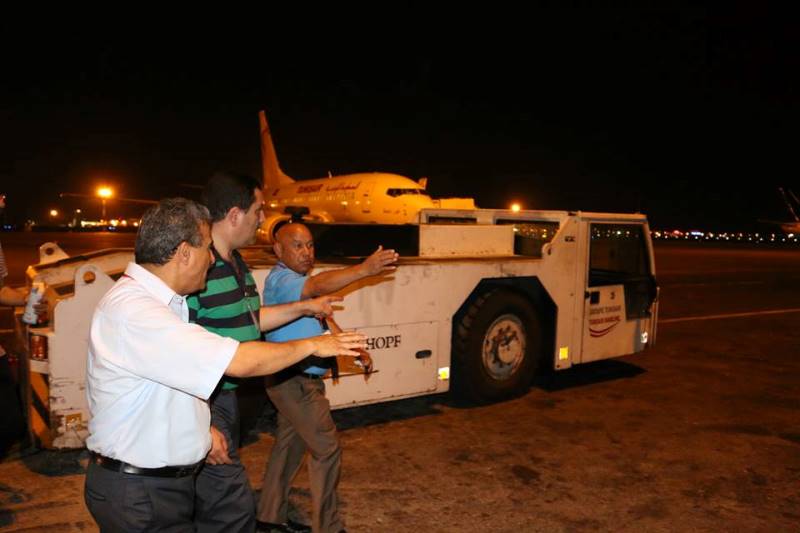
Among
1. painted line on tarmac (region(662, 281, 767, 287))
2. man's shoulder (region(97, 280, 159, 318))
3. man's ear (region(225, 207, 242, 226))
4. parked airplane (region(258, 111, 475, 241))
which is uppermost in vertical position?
parked airplane (region(258, 111, 475, 241))

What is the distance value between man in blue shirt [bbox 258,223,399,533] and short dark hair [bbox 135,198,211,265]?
1461 mm

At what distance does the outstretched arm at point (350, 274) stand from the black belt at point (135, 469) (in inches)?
62.2

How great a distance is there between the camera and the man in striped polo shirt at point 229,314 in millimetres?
2637

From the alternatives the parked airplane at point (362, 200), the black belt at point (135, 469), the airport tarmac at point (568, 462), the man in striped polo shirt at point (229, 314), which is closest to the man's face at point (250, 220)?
the man in striped polo shirt at point (229, 314)

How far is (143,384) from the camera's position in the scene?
6.57ft

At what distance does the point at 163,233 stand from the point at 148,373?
47cm

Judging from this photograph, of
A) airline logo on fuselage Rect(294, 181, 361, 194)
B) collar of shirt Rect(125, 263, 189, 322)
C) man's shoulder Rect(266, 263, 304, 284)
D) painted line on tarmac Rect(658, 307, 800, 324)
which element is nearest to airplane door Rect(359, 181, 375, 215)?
airline logo on fuselage Rect(294, 181, 361, 194)

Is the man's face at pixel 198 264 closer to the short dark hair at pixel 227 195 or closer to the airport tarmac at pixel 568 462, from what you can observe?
the short dark hair at pixel 227 195

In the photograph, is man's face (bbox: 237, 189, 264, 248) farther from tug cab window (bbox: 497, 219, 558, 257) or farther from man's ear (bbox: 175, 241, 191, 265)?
tug cab window (bbox: 497, 219, 558, 257)

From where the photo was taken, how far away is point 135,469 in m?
2.03

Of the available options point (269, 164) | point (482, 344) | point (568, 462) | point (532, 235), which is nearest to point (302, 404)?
point (568, 462)

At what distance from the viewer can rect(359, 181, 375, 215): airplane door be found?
68.2 feet

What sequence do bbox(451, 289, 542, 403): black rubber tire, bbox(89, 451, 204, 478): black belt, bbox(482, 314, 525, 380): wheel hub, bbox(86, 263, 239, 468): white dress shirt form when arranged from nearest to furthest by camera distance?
bbox(86, 263, 239, 468): white dress shirt < bbox(89, 451, 204, 478): black belt < bbox(451, 289, 542, 403): black rubber tire < bbox(482, 314, 525, 380): wheel hub

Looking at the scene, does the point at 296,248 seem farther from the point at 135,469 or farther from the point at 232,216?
the point at 135,469
